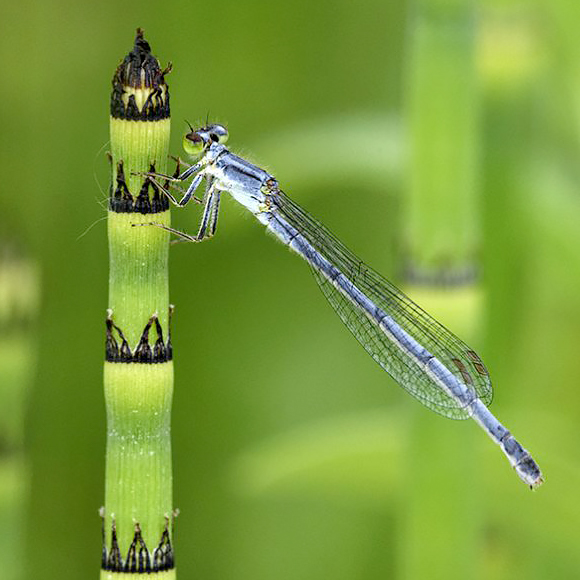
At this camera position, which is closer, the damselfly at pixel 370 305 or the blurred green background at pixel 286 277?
the damselfly at pixel 370 305

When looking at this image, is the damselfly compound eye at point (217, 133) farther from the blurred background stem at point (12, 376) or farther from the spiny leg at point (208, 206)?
the blurred background stem at point (12, 376)

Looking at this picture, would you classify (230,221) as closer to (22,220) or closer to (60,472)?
(22,220)

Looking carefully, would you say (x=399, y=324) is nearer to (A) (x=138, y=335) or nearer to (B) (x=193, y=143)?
(B) (x=193, y=143)

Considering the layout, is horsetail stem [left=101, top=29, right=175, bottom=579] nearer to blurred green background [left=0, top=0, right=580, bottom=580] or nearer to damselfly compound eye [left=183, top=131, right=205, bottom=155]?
damselfly compound eye [left=183, top=131, right=205, bottom=155]

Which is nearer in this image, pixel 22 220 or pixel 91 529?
pixel 22 220

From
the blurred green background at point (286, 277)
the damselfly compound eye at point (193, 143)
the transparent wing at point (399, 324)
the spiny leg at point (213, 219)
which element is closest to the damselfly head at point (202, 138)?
the damselfly compound eye at point (193, 143)

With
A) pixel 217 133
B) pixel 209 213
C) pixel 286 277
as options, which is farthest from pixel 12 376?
pixel 286 277

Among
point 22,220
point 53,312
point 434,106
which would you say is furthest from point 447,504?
point 53,312
